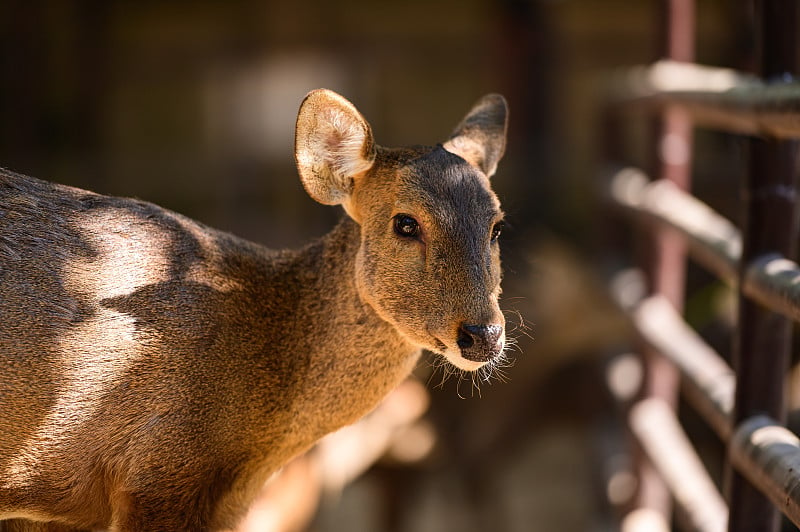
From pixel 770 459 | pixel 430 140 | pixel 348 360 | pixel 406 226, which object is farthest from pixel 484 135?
pixel 430 140

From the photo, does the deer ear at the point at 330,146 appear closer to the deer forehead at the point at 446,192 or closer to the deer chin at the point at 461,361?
the deer forehead at the point at 446,192

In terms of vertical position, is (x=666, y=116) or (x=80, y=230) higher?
(x=80, y=230)

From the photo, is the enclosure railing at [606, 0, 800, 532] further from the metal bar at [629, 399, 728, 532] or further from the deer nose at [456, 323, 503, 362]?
the deer nose at [456, 323, 503, 362]

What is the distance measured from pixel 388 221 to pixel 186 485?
87cm

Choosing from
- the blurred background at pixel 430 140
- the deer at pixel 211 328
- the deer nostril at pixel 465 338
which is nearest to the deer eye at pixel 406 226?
the deer at pixel 211 328

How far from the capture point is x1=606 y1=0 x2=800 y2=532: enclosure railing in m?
2.77

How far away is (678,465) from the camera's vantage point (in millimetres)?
4102

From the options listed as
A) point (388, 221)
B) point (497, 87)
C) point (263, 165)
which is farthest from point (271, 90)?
point (388, 221)

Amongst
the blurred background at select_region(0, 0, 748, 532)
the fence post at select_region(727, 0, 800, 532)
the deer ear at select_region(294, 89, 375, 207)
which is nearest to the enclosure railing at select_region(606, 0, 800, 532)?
the fence post at select_region(727, 0, 800, 532)

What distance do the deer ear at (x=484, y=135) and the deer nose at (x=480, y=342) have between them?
2.19 ft

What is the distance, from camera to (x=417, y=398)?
6.10 metres

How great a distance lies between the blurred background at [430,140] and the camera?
6.31 m

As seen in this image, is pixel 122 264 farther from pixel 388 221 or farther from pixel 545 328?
pixel 545 328

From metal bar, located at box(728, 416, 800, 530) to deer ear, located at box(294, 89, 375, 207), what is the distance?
1.30 meters
